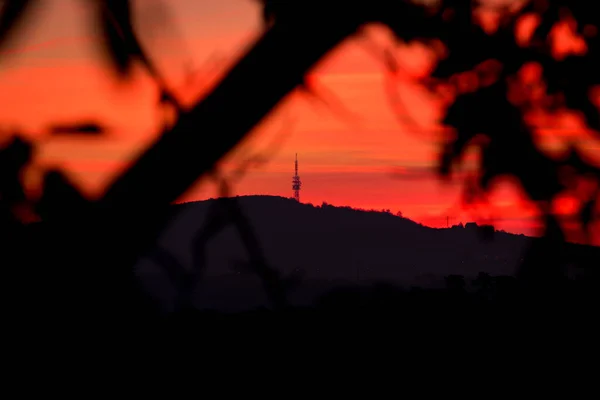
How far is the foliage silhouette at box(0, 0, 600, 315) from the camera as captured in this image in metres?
1.83

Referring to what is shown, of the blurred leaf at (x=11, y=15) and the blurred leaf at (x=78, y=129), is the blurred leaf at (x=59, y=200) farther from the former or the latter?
the blurred leaf at (x=11, y=15)

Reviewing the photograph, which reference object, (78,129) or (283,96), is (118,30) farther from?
(283,96)

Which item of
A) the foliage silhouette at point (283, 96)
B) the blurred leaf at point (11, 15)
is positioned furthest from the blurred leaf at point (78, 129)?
the blurred leaf at point (11, 15)

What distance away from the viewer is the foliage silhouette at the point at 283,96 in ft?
6.01

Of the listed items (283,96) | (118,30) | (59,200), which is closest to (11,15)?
(118,30)

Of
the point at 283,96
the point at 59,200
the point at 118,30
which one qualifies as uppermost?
the point at 118,30

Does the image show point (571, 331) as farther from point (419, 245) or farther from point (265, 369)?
point (419, 245)

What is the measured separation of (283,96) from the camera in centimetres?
187

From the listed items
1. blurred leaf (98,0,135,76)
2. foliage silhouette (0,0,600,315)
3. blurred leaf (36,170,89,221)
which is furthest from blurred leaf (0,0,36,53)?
blurred leaf (36,170,89,221)

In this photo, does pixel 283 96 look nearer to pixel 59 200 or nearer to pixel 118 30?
pixel 118 30

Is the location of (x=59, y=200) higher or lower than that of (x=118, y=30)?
lower

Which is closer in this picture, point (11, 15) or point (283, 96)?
point (283, 96)

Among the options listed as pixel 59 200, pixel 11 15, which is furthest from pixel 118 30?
pixel 59 200

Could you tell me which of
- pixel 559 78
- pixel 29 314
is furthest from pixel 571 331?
pixel 29 314
